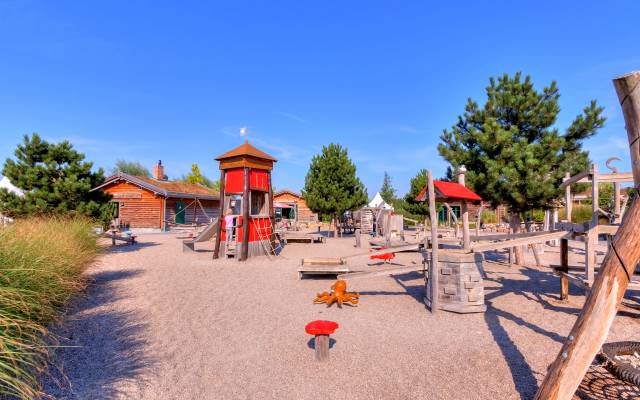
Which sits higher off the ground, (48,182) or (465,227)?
(48,182)

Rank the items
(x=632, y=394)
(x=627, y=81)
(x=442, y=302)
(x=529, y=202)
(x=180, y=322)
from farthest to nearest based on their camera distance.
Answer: (x=529, y=202)
(x=442, y=302)
(x=180, y=322)
(x=632, y=394)
(x=627, y=81)

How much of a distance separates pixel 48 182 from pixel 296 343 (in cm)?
1407

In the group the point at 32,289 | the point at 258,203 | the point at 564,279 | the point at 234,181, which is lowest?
the point at 564,279

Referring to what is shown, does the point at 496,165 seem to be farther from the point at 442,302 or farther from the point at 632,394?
the point at 632,394

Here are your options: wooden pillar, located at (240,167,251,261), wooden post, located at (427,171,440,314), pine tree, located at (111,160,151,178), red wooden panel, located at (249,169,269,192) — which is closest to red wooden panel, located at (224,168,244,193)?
red wooden panel, located at (249,169,269,192)

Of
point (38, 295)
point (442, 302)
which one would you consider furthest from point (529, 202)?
point (38, 295)

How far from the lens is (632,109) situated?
265 centimetres

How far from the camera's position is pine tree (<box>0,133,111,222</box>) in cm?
1322

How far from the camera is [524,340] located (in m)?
5.38

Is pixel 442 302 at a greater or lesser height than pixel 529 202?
lesser

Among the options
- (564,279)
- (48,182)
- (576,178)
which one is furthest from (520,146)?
(48,182)

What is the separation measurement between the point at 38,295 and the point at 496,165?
11328 millimetres

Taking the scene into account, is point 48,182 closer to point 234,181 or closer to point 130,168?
point 234,181

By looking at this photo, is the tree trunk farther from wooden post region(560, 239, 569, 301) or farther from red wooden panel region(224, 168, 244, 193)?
red wooden panel region(224, 168, 244, 193)
